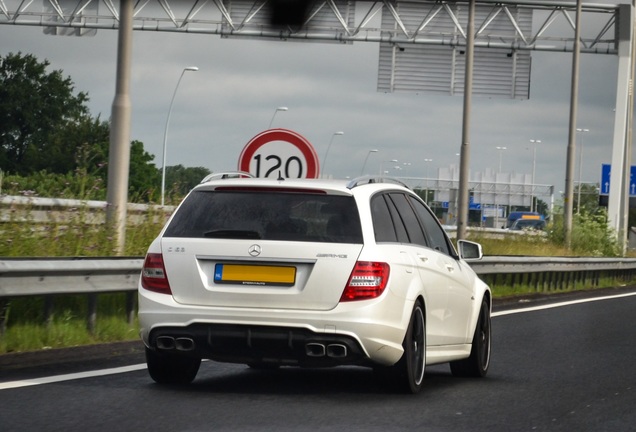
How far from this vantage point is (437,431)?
805 cm

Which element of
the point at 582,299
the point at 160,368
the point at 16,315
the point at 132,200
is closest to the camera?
the point at 160,368

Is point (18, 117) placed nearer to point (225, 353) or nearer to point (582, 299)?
point (582, 299)

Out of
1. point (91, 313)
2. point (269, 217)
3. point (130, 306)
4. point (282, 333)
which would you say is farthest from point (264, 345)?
point (130, 306)

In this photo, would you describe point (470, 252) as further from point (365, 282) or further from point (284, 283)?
point (284, 283)

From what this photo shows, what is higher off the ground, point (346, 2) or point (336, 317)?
point (346, 2)

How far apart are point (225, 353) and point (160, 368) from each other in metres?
0.81

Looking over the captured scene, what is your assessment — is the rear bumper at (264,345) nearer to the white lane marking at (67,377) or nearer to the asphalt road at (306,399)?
the asphalt road at (306,399)

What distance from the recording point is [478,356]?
11.4 m

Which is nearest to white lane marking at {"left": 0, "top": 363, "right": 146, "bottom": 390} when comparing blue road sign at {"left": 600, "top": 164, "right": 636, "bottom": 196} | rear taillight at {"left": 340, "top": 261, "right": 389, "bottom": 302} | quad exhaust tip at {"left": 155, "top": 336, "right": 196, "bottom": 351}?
quad exhaust tip at {"left": 155, "top": 336, "right": 196, "bottom": 351}

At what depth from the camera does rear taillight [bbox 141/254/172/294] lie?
9305mm

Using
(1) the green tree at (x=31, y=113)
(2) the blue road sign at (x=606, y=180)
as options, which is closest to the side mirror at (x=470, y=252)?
(2) the blue road sign at (x=606, y=180)

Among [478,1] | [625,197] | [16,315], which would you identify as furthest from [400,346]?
[625,197]

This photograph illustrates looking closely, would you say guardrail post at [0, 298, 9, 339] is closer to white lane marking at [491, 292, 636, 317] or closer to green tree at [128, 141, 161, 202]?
white lane marking at [491, 292, 636, 317]

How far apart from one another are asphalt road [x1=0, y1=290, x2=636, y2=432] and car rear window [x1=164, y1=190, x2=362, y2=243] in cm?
105
